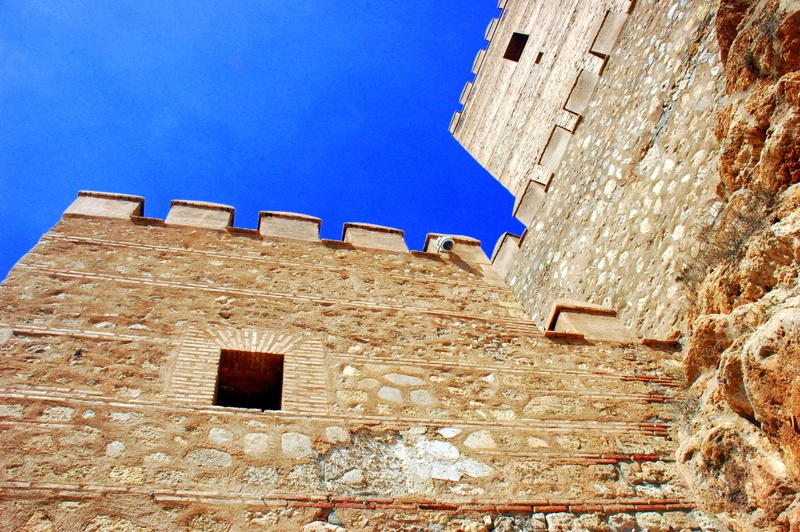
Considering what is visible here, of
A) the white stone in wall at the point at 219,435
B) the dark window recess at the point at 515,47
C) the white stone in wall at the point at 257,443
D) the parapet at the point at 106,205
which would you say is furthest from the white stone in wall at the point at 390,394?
the dark window recess at the point at 515,47

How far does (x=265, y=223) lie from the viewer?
540cm

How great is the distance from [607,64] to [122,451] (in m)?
5.67

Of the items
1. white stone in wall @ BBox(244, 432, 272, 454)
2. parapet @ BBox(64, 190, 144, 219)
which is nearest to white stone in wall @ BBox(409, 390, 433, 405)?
white stone in wall @ BBox(244, 432, 272, 454)

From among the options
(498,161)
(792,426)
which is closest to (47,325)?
(792,426)

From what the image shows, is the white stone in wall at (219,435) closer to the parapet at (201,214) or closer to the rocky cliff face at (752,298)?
the rocky cliff face at (752,298)

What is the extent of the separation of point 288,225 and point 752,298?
3.35 meters

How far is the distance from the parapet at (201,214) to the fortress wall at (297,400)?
13 centimetres

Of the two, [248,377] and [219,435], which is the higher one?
[248,377]

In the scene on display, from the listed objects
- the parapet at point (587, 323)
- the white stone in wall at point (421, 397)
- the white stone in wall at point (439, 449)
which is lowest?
the white stone in wall at point (439, 449)

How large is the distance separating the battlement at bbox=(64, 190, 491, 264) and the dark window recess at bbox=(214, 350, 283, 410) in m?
1.53

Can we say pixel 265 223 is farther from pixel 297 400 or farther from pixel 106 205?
pixel 297 400

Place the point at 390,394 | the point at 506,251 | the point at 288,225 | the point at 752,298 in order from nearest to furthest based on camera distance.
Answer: the point at 752,298, the point at 390,394, the point at 288,225, the point at 506,251

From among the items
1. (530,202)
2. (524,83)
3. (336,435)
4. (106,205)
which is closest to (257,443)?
(336,435)

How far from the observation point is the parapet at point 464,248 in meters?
5.62
